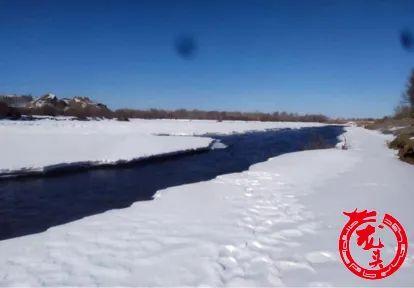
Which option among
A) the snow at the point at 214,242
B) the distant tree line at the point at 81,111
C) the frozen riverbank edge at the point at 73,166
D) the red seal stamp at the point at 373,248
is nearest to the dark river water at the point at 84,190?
the frozen riverbank edge at the point at 73,166

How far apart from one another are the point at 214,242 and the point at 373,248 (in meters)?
2.44

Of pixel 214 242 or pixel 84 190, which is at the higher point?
pixel 214 242

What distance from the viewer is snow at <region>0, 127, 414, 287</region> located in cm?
488

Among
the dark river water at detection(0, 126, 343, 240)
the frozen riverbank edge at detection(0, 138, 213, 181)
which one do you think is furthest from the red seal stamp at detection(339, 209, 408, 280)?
the frozen riverbank edge at detection(0, 138, 213, 181)

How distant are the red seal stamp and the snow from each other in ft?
0.50

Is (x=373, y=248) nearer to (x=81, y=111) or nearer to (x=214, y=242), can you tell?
(x=214, y=242)

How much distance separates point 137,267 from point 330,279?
2568 millimetres

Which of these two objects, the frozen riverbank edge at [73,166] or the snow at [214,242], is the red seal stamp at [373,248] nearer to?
the snow at [214,242]

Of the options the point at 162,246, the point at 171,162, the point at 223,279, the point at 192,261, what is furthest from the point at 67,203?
the point at 171,162

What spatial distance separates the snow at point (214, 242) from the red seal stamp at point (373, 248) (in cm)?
15

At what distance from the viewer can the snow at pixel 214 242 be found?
4883 millimetres

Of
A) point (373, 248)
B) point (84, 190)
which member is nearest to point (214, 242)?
point (373, 248)

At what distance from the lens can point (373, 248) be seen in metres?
5.61

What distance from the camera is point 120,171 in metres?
15.9
